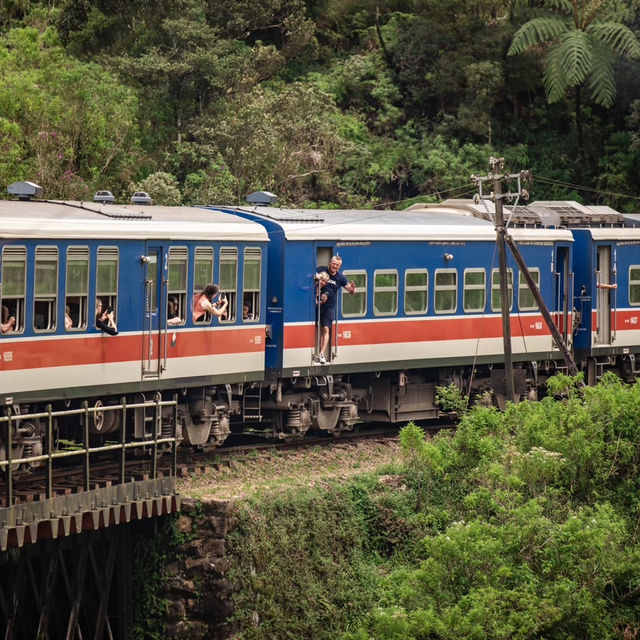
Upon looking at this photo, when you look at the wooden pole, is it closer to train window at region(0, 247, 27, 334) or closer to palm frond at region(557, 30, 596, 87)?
train window at region(0, 247, 27, 334)

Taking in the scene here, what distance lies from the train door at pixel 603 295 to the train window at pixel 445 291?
405cm

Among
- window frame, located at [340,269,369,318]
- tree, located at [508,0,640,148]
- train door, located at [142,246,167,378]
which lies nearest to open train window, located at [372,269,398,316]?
window frame, located at [340,269,369,318]

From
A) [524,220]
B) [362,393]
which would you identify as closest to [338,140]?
[524,220]

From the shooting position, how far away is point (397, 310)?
24609 mm

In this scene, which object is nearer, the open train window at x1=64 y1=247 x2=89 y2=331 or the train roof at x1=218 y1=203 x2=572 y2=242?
the open train window at x1=64 y1=247 x2=89 y2=331

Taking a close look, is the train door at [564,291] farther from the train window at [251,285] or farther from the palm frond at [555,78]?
the palm frond at [555,78]

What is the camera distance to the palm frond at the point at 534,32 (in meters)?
40.0

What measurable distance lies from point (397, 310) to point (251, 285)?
135 inches

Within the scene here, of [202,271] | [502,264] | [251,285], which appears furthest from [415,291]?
[202,271]

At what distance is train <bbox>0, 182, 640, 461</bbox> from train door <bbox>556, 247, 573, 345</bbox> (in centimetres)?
3

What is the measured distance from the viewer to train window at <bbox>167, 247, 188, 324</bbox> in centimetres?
2075

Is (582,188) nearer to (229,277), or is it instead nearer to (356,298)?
(356,298)

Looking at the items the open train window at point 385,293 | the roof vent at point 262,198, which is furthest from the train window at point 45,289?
the open train window at point 385,293

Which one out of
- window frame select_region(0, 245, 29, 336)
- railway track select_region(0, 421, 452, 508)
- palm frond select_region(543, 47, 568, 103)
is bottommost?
railway track select_region(0, 421, 452, 508)
